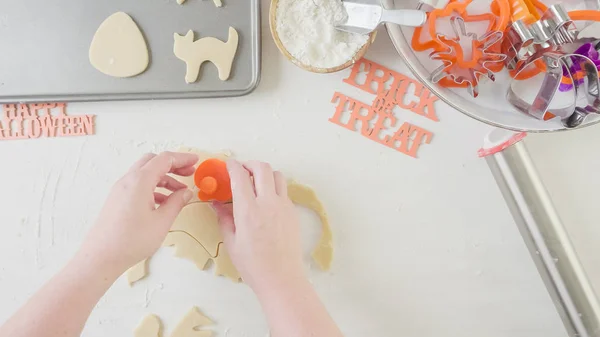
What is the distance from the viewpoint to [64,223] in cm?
62

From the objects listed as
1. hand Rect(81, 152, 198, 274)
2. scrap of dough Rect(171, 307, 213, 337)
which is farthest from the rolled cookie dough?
hand Rect(81, 152, 198, 274)

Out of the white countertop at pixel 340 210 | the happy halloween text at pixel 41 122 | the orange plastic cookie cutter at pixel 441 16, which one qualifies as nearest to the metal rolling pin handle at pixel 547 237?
the white countertop at pixel 340 210

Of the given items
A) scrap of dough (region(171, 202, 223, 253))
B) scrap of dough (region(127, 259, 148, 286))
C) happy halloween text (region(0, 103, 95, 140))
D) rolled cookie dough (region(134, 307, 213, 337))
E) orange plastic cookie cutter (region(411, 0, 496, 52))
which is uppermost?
orange plastic cookie cutter (region(411, 0, 496, 52))

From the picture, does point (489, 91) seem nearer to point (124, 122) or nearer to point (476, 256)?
point (476, 256)

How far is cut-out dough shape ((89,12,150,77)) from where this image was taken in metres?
0.62

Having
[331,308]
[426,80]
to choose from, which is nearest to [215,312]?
[331,308]

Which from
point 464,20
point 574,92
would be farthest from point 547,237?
point 464,20

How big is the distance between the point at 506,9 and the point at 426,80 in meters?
0.11

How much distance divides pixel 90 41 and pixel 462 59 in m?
0.45

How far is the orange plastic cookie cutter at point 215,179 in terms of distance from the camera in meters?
0.58

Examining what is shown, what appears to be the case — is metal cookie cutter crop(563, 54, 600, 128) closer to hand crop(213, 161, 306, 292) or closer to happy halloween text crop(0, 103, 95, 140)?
hand crop(213, 161, 306, 292)

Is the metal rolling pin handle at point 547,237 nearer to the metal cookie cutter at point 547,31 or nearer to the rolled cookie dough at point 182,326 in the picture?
the metal cookie cutter at point 547,31

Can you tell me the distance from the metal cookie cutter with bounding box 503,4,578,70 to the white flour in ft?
0.57

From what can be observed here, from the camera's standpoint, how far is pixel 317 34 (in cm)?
62
